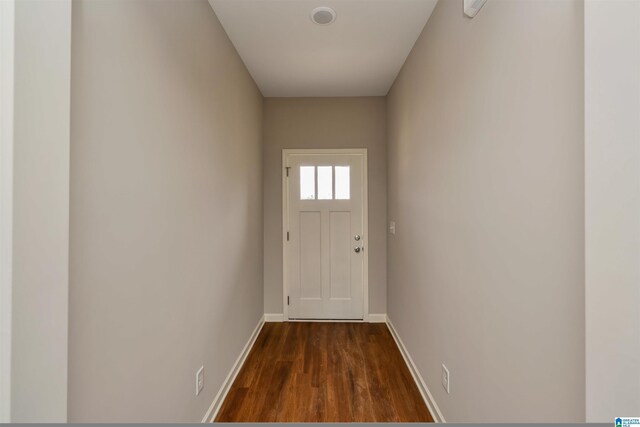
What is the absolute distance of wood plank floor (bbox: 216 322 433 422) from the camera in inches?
76.2

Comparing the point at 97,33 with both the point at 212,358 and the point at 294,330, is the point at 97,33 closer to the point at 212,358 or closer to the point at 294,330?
the point at 212,358

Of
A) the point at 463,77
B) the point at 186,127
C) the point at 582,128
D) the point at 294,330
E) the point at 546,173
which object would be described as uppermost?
the point at 463,77

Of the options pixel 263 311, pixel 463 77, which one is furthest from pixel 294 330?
pixel 463 77

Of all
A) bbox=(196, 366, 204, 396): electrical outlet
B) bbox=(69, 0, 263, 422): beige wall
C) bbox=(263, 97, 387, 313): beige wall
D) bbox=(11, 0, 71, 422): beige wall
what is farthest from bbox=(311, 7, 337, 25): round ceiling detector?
bbox=(196, 366, 204, 396): electrical outlet

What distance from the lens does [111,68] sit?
1038 millimetres

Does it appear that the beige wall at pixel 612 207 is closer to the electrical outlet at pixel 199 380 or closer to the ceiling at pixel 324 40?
the ceiling at pixel 324 40

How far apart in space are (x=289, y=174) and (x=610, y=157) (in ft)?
10.2

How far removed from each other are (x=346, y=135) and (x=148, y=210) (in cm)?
268

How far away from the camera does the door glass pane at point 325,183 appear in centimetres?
359

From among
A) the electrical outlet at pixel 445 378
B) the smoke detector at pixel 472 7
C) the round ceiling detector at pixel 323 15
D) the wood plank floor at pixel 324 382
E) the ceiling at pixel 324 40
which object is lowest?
the wood plank floor at pixel 324 382

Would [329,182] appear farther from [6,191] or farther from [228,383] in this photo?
[6,191]

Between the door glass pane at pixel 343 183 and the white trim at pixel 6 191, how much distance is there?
306 centimetres

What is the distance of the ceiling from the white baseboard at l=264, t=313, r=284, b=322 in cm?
254

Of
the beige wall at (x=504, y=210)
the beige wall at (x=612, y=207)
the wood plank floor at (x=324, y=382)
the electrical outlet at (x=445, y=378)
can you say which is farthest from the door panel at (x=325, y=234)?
the beige wall at (x=612, y=207)
